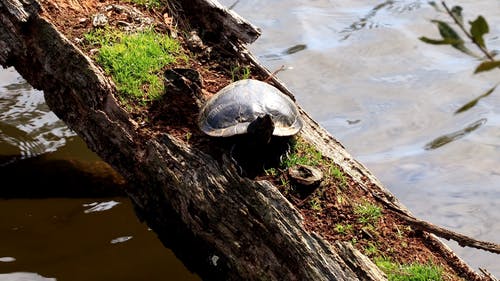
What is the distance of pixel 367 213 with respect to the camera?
3729 mm

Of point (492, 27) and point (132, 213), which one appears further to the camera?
point (492, 27)

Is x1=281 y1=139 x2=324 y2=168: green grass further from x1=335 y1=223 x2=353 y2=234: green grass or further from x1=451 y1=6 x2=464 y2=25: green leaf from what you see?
x1=451 y1=6 x2=464 y2=25: green leaf

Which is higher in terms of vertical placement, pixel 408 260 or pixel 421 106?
pixel 408 260

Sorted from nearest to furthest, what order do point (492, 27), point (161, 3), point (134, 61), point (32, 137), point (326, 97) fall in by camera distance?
1. point (134, 61)
2. point (161, 3)
3. point (32, 137)
4. point (326, 97)
5. point (492, 27)

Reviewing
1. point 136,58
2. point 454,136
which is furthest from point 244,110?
point 454,136

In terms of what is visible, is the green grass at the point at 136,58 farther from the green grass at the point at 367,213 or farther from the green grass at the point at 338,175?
the green grass at the point at 367,213

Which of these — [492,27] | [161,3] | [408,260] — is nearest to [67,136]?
[161,3]

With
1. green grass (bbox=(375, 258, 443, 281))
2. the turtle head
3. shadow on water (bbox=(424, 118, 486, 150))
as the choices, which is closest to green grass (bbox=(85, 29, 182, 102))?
the turtle head

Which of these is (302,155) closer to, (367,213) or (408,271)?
(367,213)

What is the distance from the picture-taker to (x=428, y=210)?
537 cm

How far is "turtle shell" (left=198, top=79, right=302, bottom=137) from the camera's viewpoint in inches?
146

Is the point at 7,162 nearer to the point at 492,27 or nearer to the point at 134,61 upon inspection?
the point at 134,61

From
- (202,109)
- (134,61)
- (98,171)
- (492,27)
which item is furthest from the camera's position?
(492,27)

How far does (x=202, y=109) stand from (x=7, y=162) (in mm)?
2566
